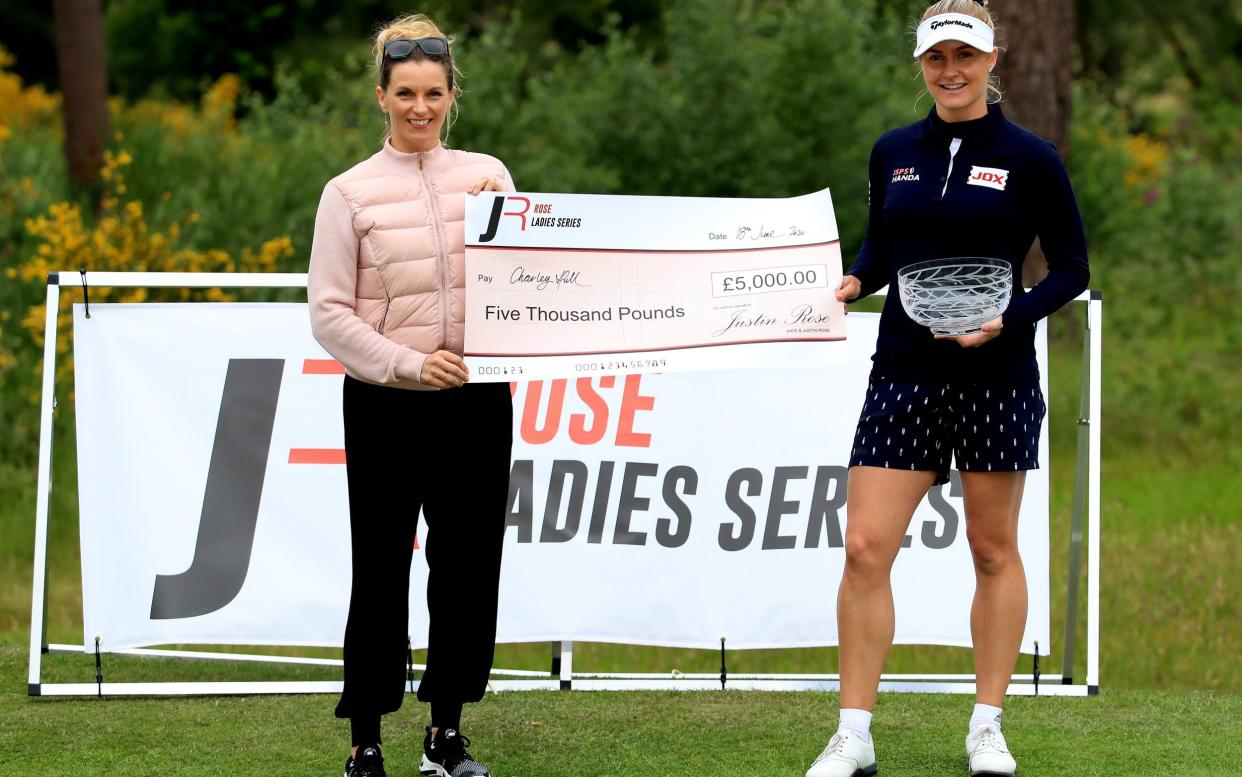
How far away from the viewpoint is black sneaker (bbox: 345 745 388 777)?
436 centimetres

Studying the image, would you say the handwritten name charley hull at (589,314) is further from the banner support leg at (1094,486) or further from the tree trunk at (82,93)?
the tree trunk at (82,93)

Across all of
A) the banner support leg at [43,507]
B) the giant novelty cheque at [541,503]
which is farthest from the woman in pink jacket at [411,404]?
the banner support leg at [43,507]

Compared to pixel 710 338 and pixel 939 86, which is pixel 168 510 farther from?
pixel 939 86

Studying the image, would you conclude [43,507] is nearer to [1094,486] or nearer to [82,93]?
[1094,486]

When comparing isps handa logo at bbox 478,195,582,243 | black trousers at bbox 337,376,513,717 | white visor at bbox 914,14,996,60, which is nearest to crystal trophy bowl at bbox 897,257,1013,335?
white visor at bbox 914,14,996,60

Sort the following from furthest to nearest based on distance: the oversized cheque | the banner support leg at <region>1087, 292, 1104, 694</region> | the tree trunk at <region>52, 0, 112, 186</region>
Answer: the tree trunk at <region>52, 0, 112, 186</region> < the banner support leg at <region>1087, 292, 1104, 694</region> < the oversized cheque

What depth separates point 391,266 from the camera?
164 inches

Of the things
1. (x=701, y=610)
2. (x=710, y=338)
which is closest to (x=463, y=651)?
(x=710, y=338)

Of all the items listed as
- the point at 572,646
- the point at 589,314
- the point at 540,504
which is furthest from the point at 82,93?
the point at 589,314

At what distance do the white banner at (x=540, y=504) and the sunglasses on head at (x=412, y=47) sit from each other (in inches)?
66.8

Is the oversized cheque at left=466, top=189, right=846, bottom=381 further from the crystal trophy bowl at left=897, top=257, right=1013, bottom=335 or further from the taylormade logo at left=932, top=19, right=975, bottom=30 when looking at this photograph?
the taylormade logo at left=932, top=19, right=975, bottom=30

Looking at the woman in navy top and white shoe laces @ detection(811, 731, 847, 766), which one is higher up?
the woman in navy top

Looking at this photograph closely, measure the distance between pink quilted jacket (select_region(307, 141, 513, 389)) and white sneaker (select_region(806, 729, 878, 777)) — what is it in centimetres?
150

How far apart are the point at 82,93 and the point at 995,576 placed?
12470mm
